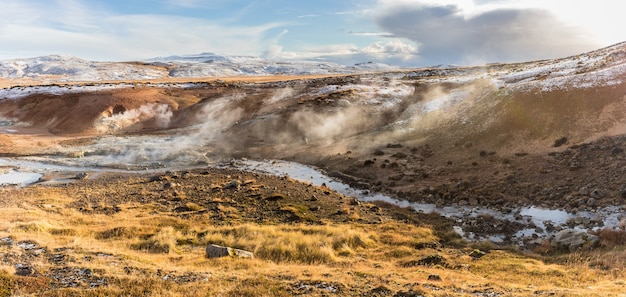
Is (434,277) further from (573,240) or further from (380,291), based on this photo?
(573,240)

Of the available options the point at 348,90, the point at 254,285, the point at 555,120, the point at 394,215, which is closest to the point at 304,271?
the point at 254,285

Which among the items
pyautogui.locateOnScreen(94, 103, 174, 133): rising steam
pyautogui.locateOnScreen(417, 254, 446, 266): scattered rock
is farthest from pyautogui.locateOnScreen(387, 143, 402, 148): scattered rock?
pyautogui.locateOnScreen(94, 103, 174, 133): rising steam

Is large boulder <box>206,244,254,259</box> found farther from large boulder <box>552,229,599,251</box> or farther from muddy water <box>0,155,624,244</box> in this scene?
large boulder <box>552,229,599,251</box>

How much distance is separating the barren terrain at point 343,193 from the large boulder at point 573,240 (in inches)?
5.2

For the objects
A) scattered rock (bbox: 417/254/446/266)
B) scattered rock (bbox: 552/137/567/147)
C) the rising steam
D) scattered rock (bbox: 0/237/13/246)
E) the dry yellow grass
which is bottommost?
scattered rock (bbox: 417/254/446/266)

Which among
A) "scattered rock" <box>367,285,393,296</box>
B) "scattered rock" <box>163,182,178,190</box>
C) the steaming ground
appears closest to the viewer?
"scattered rock" <box>367,285,393,296</box>

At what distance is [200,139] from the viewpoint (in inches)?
2008

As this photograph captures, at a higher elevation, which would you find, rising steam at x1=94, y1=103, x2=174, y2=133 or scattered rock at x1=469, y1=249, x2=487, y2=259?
rising steam at x1=94, y1=103, x2=174, y2=133

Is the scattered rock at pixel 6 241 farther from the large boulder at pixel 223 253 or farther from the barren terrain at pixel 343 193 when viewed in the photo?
the large boulder at pixel 223 253

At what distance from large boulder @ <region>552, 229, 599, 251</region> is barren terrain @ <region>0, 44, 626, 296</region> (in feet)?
0.43

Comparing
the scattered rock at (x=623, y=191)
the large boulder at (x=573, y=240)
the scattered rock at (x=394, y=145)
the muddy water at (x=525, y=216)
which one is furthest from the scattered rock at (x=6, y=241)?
the scattered rock at (x=394, y=145)

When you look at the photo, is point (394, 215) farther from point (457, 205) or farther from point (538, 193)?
point (538, 193)

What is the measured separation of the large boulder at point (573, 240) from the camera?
18891mm

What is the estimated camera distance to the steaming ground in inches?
1085
